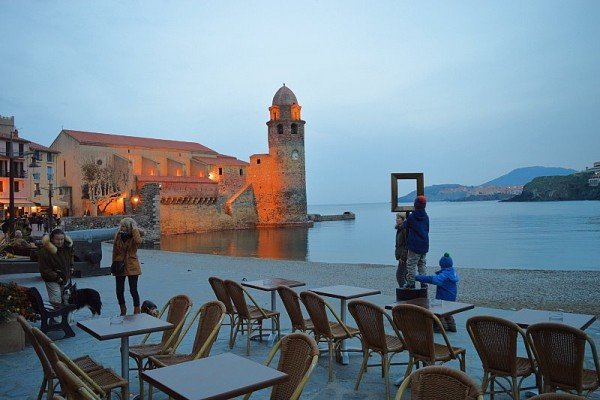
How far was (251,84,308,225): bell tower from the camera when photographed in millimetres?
54188

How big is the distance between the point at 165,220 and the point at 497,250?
3016cm

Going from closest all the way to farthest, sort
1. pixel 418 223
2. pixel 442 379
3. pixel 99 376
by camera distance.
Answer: pixel 442 379 → pixel 99 376 → pixel 418 223

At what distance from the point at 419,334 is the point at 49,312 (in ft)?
13.7

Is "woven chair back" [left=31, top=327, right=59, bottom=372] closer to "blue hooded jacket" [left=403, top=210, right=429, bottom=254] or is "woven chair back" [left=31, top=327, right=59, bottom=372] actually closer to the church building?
"blue hooded jacket" [left=403, top=210, right=429, bottom=254]

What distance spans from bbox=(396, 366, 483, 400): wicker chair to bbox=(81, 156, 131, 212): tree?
4588 cm

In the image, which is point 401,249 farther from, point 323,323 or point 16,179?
point 16,179

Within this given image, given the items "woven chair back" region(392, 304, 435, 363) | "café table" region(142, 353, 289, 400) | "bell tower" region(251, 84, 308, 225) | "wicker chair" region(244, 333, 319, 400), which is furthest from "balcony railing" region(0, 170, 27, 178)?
"wicker chair" region(244, 333, 319, 400)

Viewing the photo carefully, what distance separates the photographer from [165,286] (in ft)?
34.7

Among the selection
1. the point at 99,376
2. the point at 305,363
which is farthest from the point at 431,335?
the point at 99,376

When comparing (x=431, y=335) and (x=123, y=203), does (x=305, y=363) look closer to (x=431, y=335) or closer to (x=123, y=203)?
(x=431, y=335)

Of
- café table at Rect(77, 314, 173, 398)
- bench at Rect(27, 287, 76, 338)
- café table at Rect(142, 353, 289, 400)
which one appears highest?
café table at Rect(142, 353, 289, 400)

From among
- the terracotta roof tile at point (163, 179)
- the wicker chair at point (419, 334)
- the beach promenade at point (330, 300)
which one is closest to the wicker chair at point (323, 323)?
the beach promenade at point (330, 300)

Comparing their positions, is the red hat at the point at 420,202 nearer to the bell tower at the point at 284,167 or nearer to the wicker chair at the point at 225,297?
the wicker chair at the point at 225,297

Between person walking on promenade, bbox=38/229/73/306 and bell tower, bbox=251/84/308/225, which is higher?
bell tower, bbox=251/84/308/225
